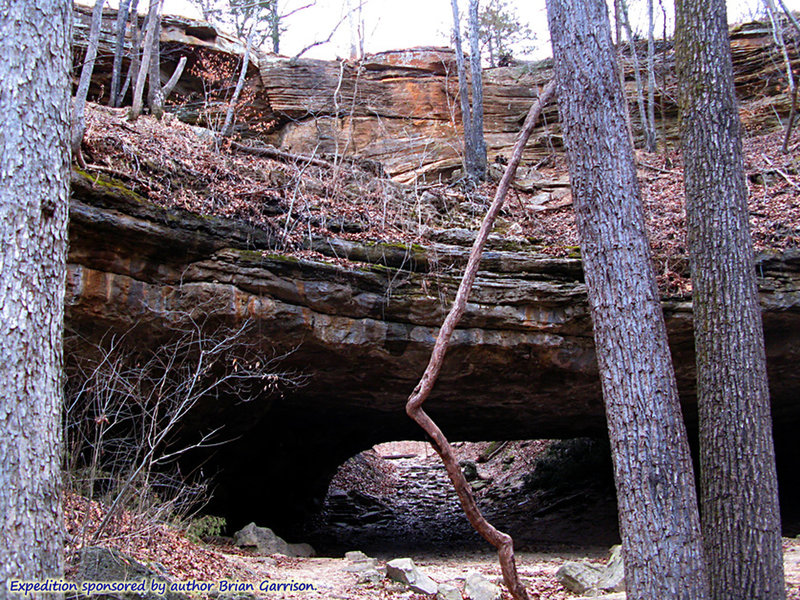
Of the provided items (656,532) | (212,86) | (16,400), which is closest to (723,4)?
(656,532)

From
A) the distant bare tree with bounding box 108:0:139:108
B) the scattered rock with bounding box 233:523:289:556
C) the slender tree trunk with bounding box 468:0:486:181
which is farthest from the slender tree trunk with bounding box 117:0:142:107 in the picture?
the scattered rock with bounding box 233:523:289:556

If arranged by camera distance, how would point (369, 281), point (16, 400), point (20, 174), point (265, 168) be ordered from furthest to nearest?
point (265, 168), point (369, 281), point (20, 174), point (16, 400)

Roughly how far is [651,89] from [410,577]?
1239cm

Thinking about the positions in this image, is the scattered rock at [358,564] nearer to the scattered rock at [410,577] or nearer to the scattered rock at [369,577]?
the scattered rock at [369,577]

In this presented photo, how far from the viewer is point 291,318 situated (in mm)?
7594

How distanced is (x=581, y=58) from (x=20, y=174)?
14.2ft

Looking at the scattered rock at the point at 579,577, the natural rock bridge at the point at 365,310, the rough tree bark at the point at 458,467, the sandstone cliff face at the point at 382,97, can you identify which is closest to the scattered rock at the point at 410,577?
the rough tree bark at the point at 458,467

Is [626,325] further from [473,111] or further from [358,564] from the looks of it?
[473,111]

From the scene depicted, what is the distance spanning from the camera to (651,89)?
1356cm

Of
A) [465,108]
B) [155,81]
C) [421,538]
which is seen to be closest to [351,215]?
[465,108]

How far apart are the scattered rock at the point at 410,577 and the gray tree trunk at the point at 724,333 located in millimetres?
2769

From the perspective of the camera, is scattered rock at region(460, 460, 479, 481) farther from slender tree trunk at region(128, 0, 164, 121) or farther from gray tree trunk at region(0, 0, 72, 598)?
gray tree trunk at region(0, 0, 72, 598)

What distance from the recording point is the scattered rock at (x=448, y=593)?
561cm

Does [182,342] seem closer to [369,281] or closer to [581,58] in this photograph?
[369,281]
